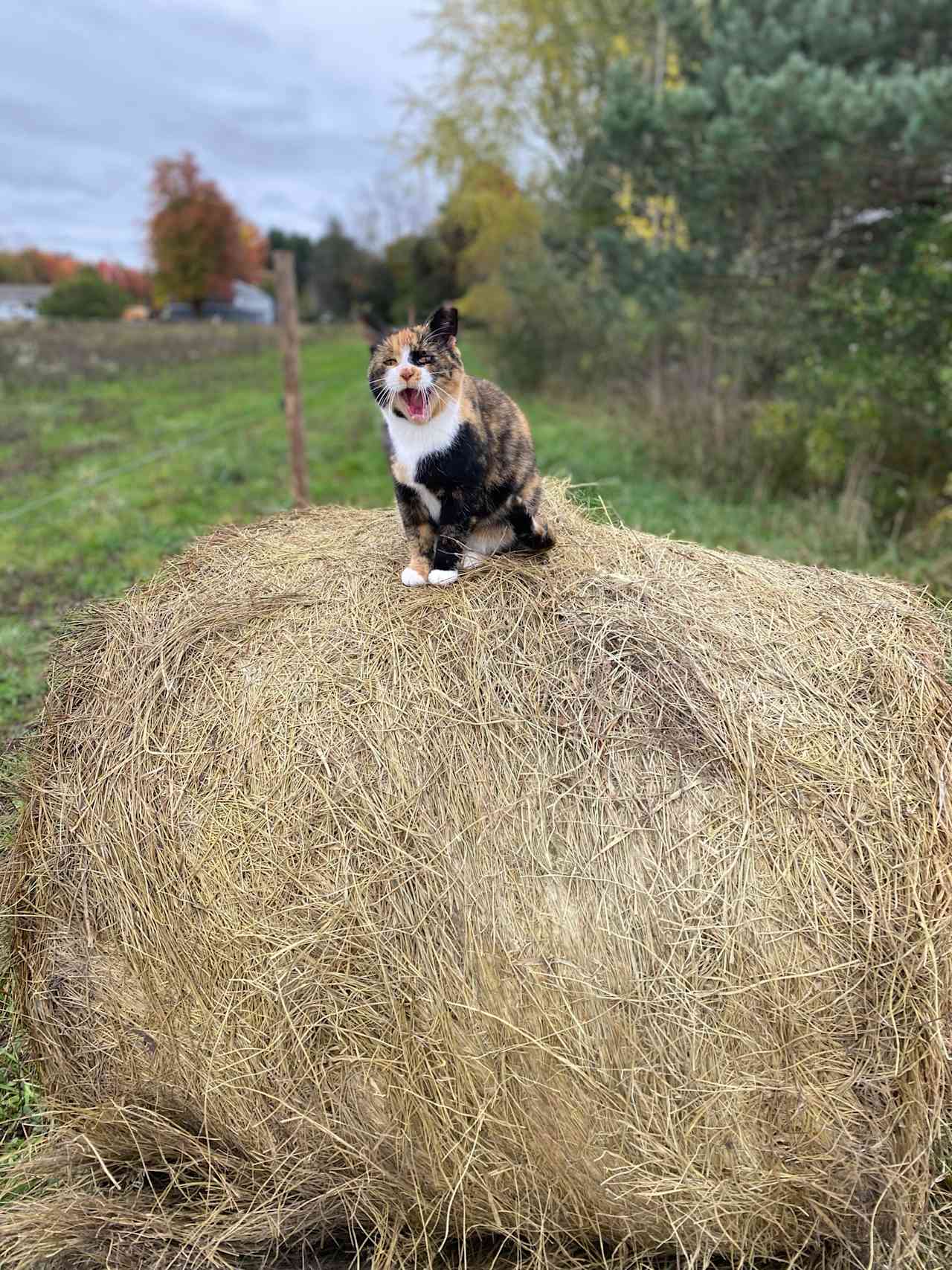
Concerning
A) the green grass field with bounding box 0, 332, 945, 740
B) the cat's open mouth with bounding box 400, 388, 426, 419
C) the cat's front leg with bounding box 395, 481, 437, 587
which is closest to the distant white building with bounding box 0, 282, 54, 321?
the green grass field with bounding box 0, 332, 945, 740

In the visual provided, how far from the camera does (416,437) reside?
275 centimetres

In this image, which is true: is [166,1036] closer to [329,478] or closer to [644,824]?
[644,824]

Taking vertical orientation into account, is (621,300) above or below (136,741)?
above

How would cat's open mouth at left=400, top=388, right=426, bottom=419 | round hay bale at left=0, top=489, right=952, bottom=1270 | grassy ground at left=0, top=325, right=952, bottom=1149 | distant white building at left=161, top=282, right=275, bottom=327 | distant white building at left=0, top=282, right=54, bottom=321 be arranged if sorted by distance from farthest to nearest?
distant white building at left=161, top=282, right=275, bottom=327 < distant white building at left=0, top=282, right=54, bottom=321 < grassy ground at left=0, top=325, right=952, bottom=1149 < cat's open mouth at left=400, top=388, right=426, bottom=419 < round hay bale at left=0, top=489, right=952, bottom=1270

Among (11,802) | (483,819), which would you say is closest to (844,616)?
(483,819)

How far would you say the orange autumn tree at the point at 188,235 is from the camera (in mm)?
57281

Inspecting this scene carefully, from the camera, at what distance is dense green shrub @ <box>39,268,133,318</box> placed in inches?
1949

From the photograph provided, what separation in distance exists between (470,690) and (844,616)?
1372 mm

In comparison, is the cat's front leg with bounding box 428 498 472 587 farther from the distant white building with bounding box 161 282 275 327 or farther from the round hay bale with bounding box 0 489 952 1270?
the distant white building with bounding box 161 282 275 327

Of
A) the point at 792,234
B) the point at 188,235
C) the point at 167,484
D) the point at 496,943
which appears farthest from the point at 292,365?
the point at 188,235

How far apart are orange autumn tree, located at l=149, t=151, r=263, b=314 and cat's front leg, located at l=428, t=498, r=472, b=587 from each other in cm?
6273

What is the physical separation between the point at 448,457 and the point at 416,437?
0.12 metres

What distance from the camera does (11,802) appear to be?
137 inches

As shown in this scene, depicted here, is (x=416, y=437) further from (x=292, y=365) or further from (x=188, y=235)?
(x=188, y=235)
